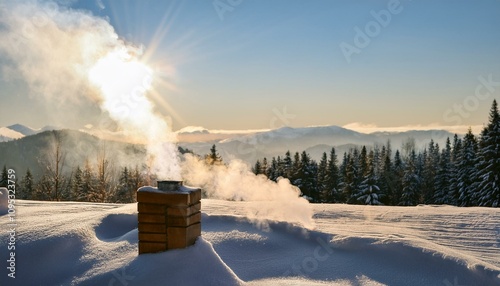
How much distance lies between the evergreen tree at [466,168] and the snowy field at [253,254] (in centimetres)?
3081

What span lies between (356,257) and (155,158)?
560 centimetres

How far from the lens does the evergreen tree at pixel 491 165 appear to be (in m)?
27.6

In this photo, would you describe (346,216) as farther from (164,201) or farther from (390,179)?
(390,179)

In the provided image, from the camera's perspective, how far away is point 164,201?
420cm

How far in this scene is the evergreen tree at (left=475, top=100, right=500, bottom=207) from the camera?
90.5 feet

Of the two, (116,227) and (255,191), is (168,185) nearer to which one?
(116,227)

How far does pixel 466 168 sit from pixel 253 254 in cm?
3528

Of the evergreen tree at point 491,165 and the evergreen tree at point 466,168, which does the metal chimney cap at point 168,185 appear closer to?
the evergreen tree at point 491,165

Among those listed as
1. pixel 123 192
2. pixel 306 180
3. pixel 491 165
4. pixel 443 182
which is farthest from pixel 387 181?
pixel 123 192

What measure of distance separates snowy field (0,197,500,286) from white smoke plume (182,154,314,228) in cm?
45

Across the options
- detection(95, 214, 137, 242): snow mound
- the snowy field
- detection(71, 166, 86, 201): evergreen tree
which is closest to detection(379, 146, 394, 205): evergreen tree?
detection(71, 166, 86, 201): evergreen tree

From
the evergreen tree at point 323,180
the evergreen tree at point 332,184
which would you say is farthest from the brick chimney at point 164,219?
the evergreen tree at point 332,184

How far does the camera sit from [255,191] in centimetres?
1062

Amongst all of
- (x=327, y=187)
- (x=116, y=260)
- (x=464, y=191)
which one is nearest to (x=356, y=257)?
(x=116, y=260)
